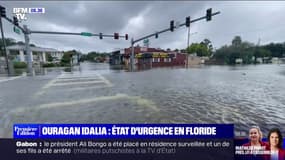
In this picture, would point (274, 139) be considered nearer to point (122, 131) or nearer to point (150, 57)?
point (122, 131)

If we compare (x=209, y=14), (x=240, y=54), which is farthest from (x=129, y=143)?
(x=240, y=54)

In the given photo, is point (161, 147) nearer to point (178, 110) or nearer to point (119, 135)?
point (119, 135)

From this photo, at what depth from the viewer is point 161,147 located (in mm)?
2592

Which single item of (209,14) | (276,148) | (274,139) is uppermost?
(209,14)

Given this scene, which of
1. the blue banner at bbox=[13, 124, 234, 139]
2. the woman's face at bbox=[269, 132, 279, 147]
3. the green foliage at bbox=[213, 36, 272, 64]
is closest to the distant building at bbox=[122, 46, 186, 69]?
the green foliage at bbox=[213, 36, 272, 64]

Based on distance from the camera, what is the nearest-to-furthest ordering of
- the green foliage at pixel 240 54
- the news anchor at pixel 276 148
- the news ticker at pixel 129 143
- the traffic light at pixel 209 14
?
1. the news anchor at pixel 276 148
2. the news ticker at pixel 129 143
3. the traffic light at pixel 209 14
4. the green foliage at pixel 240 54

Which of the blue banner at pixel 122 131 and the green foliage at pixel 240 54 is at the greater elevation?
the green foliage at pixel 240 54

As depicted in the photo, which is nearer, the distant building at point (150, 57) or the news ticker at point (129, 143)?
the news ticker at point (129, 143)

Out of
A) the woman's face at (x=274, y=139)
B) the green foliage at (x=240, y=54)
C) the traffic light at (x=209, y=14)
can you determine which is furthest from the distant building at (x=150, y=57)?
the woman's face at (x=274, y=139)

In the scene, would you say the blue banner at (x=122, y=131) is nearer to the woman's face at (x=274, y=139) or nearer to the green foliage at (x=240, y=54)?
the woman's face at (x=274, y=139)

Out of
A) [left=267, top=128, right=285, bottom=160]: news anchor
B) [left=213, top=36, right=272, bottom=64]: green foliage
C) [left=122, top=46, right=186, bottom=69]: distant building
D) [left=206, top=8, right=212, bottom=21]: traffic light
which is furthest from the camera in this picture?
[left=213, top=36, right=272, bottom=64]: green foliage

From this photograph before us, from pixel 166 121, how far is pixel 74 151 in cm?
237

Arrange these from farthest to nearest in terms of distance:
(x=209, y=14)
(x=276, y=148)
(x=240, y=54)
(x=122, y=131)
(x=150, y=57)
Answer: (x=240, y=54) → (x=150, y=57) → (x=209, y=14) → (x=122, y=131) → (x=276, y=148)

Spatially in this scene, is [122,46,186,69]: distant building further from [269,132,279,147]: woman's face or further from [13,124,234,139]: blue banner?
[269,132,279,147]: woman's face
